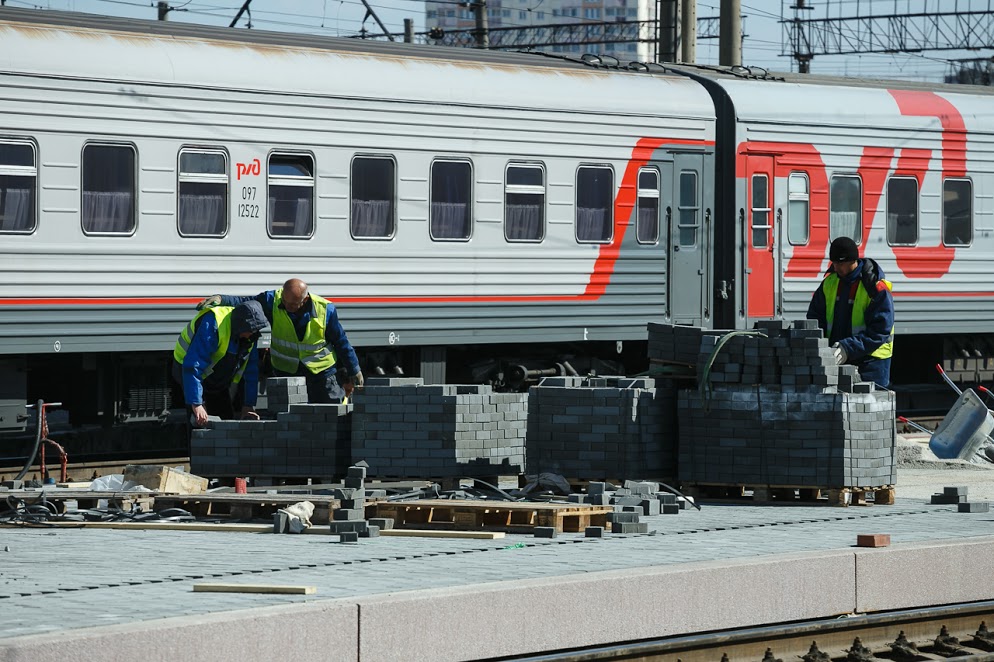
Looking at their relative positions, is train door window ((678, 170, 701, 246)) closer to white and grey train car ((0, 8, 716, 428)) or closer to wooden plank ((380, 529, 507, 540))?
white and grey train car ((0, 8, 716, 428))

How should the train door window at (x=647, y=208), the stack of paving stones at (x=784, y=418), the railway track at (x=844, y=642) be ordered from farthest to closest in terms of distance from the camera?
the train door window at (x=647, y=208)
the stack of paving stones at (x=784, y=418)
the railway track at (x=844, y=642)

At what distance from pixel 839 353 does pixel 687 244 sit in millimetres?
7266

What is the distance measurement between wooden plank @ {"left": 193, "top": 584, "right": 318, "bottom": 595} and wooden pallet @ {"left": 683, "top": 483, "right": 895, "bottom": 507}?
4769mm

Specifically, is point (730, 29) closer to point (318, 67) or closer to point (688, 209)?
point (688, 209)

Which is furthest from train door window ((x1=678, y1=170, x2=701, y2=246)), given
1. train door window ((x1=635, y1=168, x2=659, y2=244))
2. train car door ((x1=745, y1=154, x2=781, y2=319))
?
train car door ((x1=745, y1=154, x2=781, y2=319))

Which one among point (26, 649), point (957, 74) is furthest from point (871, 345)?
point (957, 74)

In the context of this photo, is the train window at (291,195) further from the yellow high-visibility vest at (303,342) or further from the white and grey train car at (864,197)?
the white and grey train car at (864,197)

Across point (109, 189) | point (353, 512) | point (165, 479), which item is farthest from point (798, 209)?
point (353, 512)

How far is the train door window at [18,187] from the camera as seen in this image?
45.9 ft

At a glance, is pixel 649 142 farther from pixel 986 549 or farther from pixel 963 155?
pixel 986 549

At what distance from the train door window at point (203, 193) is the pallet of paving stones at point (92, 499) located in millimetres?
4323

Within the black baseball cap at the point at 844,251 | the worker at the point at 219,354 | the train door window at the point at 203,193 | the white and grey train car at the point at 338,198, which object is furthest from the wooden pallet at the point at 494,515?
the train door window at the point at 203,193

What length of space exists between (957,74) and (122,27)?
5632 cm

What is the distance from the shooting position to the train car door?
1945 cm
